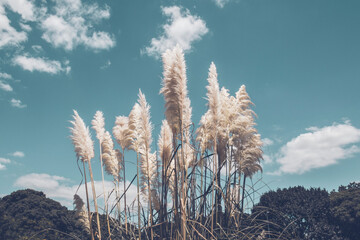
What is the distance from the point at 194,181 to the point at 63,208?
13458 mm

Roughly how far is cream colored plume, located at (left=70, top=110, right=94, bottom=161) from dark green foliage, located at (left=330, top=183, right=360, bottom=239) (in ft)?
38.7

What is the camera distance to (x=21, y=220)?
1387 centimetres

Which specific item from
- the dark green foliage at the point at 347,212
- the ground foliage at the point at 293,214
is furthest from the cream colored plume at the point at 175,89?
the dark green foliage at the point at 347,212

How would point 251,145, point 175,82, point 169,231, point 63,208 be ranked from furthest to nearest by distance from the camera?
1. point 63,208
2. point 251,145
3. point 169,231
4. point 175,82

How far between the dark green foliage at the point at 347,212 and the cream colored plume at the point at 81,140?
11.8m

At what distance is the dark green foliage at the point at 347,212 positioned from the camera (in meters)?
12.9

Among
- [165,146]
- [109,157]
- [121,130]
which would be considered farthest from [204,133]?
[109,157]

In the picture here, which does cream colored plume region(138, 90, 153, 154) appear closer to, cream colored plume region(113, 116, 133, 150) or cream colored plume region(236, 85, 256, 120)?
cream colored plume region(113, 116, 133, 150)

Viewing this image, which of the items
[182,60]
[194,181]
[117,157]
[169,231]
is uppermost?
[182,60]

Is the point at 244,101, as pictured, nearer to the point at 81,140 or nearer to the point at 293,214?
the point at 81,140

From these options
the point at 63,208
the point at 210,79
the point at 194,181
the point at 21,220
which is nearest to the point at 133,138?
the point at 194,181

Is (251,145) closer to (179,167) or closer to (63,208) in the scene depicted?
(179,167)

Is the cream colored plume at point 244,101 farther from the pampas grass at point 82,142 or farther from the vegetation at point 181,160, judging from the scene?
the pampas grass at point 82,142

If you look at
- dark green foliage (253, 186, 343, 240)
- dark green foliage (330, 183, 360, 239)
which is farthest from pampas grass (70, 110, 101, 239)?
dark green foliage (330, 183, 360, 239)
